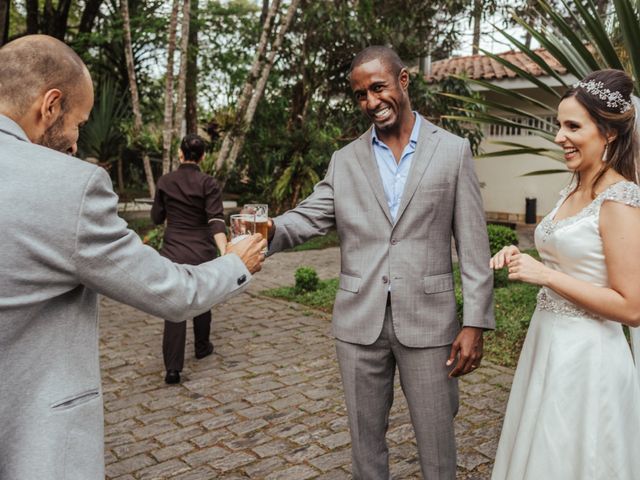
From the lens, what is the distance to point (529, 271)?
2.41m

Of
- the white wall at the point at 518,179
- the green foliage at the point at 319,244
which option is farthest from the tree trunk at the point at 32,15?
the white wall at the point at 518,179

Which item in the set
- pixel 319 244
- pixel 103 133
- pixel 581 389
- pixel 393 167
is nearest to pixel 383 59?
pixel 393 167

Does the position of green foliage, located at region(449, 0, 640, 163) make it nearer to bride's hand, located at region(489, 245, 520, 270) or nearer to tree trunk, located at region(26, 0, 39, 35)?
bride's hand, located at region(489, 245, 520, 270)

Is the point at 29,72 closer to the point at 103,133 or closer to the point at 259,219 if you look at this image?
the point at 259,219

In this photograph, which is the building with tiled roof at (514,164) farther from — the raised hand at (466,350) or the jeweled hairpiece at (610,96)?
the raised hand at (466,350)

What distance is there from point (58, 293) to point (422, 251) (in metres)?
1.47

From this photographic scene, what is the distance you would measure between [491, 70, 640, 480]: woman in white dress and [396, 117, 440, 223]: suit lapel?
17.4 inches

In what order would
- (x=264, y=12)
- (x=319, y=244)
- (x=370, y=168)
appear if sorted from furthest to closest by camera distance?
(x=264, y=12), (x=319, y=244), (x=370, y=168)

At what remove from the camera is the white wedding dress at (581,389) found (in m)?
2.36

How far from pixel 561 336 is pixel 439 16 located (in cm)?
1209

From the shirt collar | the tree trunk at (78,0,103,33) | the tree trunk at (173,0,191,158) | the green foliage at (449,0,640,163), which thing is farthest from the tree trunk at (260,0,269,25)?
the shirt collar

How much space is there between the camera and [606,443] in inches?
92.7

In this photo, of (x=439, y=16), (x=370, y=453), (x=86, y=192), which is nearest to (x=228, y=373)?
(x=370, y=453)

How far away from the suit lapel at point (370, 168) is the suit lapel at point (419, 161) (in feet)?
0.26
